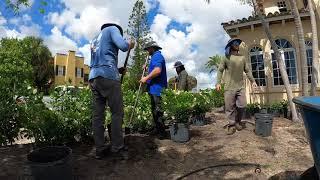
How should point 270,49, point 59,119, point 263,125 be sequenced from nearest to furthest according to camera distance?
point 59,119, point 263,125, point 270,49

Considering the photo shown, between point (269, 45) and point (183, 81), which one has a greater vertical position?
point (269, 45)

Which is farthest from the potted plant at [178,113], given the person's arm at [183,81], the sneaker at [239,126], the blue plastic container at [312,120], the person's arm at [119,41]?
the blue plastic container at [312,120]

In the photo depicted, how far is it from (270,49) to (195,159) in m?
10.9

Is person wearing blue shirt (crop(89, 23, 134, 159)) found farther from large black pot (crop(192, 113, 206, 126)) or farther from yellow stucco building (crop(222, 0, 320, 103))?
yellow stucco building (crop(222, 0, 320, 103))

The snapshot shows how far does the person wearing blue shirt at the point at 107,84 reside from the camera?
624 cm

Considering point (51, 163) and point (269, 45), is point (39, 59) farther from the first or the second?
point (51, 163)

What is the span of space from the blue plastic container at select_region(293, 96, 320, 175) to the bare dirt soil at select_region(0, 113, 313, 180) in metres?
1.10

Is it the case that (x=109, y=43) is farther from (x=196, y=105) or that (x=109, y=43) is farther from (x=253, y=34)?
(x=253, y=34)

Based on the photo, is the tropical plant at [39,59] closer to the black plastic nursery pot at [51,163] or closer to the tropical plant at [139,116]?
the tropical plant at [139,116]

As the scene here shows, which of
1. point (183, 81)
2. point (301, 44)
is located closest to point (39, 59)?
point (183, 81)

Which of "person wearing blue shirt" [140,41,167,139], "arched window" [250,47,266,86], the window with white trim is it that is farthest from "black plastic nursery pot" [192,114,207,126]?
the window with white trim

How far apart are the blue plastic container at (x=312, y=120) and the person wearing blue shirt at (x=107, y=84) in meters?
2.81

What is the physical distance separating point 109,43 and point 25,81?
2242mm

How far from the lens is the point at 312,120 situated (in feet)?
13.7
